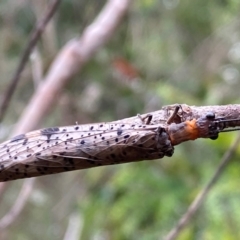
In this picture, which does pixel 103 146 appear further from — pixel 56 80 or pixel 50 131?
pixel 56 80

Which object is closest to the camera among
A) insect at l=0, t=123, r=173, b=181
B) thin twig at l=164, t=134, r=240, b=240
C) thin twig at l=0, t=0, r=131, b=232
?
insect at l=0, t=123, r=173, b=181

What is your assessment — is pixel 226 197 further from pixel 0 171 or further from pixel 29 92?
pixel 29 92

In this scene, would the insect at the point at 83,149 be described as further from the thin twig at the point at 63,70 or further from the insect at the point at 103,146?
the thin twig at the point at 63,70

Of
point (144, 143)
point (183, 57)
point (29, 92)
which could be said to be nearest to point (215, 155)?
point (144, 143)

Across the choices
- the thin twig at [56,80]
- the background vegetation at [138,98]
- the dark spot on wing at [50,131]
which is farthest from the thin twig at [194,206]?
the thin twig at [56,80]

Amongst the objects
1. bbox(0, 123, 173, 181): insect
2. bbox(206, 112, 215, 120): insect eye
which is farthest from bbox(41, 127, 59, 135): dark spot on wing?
bbox(206, 112, 215, 120): insect eye

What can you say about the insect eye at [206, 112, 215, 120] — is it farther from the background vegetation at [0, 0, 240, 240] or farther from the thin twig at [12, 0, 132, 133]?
the thin twig at [12, 0, 132, 133]

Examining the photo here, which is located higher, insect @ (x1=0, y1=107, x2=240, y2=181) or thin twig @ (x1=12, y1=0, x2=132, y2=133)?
thin twig @ (x1=12, y1=0, x2=132, y2=133)
